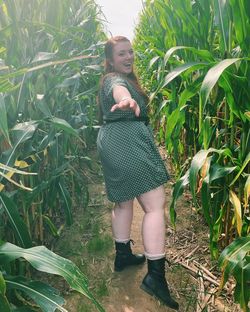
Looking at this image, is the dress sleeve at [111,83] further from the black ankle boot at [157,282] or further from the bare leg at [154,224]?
the black ankle boot at [157,282]

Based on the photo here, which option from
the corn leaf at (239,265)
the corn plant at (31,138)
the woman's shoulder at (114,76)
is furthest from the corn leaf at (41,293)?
the woman's shoulder at (114,76)

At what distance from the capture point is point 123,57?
167 centimetres

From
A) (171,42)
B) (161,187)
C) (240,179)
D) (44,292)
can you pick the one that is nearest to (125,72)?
(171,42)

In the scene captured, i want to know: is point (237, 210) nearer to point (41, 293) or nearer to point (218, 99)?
point (218, 99)

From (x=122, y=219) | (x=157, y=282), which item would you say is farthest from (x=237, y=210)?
Answer: (x=122, y=219)

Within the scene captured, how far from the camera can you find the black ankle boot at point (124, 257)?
1.83m

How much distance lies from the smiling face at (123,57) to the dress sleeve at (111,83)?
0.07 meters

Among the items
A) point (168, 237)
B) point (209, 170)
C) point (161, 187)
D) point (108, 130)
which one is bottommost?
point (168, 237)

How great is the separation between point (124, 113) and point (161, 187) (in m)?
0.36

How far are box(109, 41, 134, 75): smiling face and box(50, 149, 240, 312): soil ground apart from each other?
2.47 ft

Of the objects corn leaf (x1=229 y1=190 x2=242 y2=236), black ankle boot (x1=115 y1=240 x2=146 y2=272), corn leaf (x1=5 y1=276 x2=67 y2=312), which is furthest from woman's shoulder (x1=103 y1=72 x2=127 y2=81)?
corn leaf (x1=5 y1=276 x2=67 y2=312)

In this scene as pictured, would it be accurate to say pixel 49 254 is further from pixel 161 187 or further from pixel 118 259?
pixel 118 259

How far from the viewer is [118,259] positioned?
1848mm

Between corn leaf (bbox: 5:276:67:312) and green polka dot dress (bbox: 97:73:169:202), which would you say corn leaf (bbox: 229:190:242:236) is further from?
corn leaf (bbox: 5:276:67:312)
